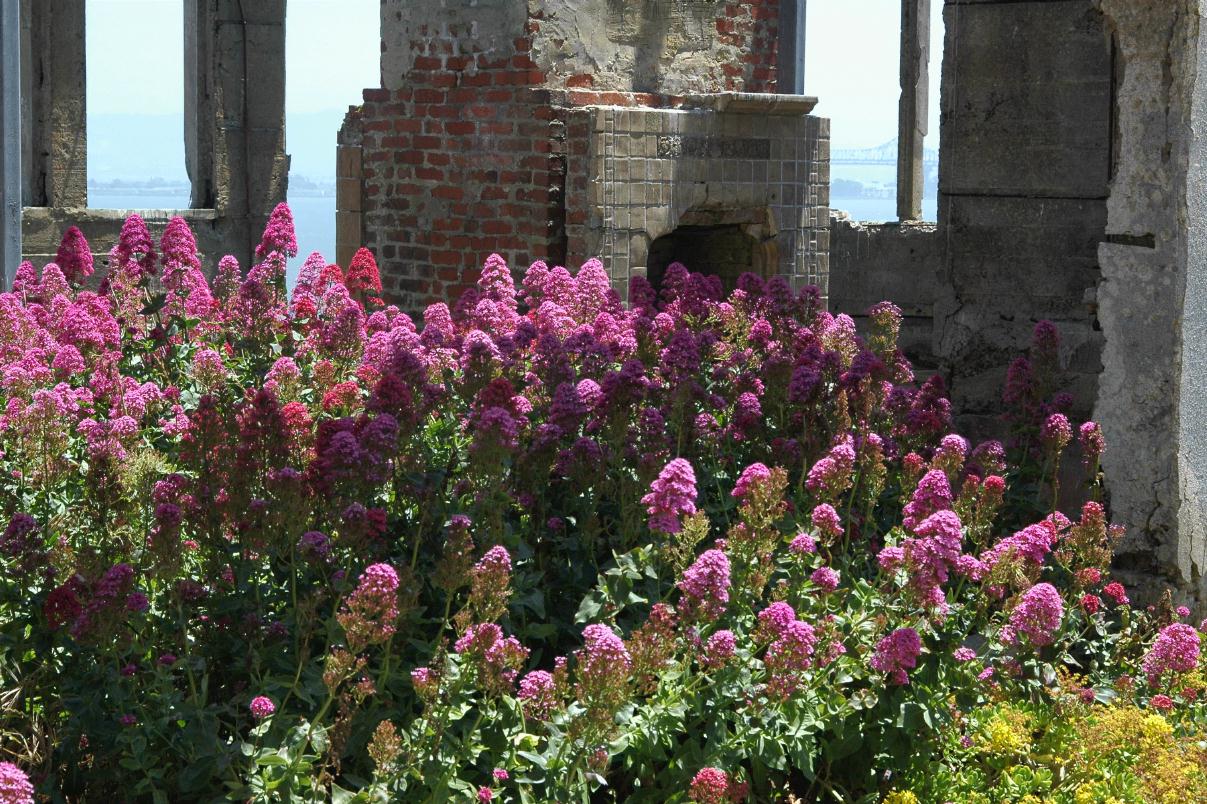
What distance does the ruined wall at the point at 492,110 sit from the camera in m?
8.13

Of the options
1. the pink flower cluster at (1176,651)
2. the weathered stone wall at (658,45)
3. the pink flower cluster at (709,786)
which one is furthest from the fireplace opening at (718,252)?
the pink flower cluster at (709,786)

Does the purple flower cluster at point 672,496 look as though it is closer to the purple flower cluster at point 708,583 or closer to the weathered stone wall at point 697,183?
the purple flower cluster at point 708,583

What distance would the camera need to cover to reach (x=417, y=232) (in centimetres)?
864

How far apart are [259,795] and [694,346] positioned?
2.26 meters

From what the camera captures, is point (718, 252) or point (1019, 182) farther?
point (718, 252)

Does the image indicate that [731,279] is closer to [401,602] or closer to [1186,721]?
[1186,721]

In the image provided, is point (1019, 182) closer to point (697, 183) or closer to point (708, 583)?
point (697, 183)

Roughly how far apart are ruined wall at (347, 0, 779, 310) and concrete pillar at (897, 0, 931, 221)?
5643mm

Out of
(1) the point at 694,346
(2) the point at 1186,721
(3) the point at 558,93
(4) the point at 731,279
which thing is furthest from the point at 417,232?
(2) the point at 1186,721

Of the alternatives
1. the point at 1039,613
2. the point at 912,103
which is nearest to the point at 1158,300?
the point at 1039,613

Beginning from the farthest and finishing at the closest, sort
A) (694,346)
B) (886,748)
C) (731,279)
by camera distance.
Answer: (731,279) → (694,346) → (886,748)

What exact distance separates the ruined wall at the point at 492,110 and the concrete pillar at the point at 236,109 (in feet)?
15.8

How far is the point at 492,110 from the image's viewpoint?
827 centimetres

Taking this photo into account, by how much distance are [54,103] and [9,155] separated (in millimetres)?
4422
